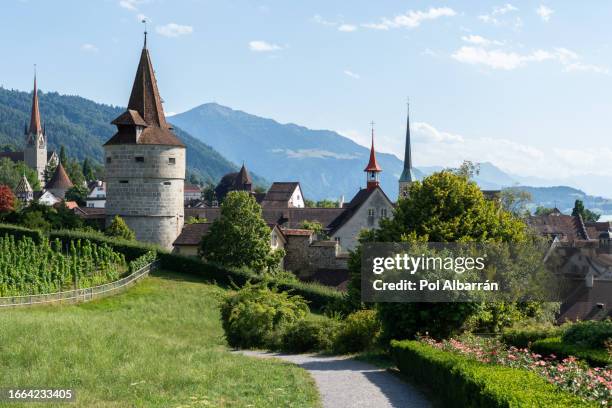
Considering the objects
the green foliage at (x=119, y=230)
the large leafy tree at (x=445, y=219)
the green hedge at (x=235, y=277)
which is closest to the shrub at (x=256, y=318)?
the large leafy tree at (x=445, y=219)

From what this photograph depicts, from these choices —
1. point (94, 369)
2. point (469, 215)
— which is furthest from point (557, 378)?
point (469, 215)

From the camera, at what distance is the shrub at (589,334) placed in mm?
20312

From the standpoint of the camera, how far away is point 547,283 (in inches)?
1387

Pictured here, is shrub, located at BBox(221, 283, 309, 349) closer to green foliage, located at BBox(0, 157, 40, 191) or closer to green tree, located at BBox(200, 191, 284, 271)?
green tree, located at BBox(200, 191, 284, 271)

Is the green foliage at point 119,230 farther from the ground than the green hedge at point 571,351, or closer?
farther from the ground

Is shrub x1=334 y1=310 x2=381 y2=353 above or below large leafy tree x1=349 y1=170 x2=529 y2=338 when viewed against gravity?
below

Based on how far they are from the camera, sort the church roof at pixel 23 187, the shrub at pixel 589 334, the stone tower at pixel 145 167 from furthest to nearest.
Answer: the church roof at pixel 23 187 < the stone tower at pixel 145 167 < the shrub at pixel 589 334

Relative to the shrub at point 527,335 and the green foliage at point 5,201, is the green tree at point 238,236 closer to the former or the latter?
the green foliage at point 5,201

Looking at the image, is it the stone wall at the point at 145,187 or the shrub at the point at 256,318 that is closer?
the shrub at the point at 256,318

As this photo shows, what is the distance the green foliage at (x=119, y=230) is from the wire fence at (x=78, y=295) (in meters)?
6.80

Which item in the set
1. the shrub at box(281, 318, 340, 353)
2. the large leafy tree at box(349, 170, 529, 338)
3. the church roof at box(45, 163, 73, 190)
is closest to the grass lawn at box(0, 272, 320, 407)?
the shrub at box(281, 318, 340, 353)

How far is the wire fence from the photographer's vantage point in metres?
35.1

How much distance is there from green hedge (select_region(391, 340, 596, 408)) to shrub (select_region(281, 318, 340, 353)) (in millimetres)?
9079

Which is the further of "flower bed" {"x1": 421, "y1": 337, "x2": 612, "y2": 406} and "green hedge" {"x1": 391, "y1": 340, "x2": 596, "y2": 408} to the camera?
"flower bed" {"x1": 421, "y1": 337, "x2": 612, "y2": 406}
